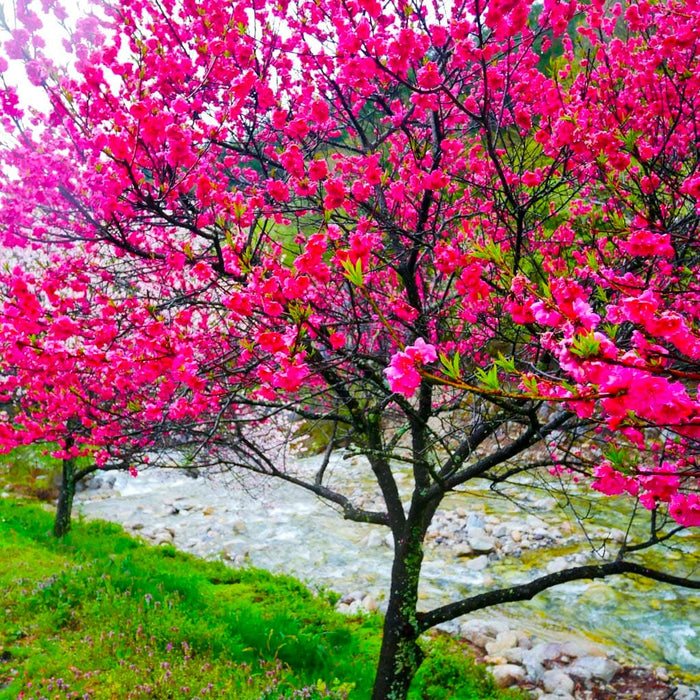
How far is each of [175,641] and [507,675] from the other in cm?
343

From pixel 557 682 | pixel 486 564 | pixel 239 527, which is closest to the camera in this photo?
pixel 557 682

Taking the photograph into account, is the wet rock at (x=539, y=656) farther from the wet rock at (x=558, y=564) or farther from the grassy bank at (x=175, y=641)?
the wet rock at (x=558, y=564)

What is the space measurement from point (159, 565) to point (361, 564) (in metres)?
3.35

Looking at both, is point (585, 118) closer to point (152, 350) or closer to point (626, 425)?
point (626, 425)

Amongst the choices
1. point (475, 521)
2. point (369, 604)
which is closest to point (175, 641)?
point (369, 604)

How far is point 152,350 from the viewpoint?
10.2ft

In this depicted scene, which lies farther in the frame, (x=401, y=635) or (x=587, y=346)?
(x=401, y=635)

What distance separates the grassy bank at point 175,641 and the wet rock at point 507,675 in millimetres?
183

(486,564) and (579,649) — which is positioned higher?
(486,564)

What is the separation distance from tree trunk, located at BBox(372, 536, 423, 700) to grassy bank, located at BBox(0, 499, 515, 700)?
1.12ft

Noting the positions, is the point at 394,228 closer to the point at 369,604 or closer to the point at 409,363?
the point at 409,363

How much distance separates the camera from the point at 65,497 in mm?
9031

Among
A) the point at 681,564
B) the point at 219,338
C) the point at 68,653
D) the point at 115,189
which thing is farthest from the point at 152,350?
the point at 681,564

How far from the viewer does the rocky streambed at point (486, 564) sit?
224 inches
